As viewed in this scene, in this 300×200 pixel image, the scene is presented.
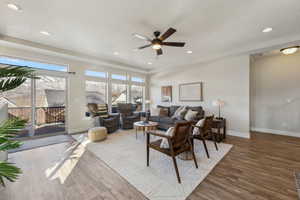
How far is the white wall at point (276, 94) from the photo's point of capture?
411 cm

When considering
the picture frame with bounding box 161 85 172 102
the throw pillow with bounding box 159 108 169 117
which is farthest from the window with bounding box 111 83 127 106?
the throw pillow with bounding box 159 108 169 117

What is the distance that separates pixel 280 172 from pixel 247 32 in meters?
2.98

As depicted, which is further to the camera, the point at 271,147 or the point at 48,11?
the point at 271,147

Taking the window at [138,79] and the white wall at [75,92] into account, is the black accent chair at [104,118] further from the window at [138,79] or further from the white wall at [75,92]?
the window at [138,79]

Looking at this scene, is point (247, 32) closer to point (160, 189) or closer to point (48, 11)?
point (160, 189)

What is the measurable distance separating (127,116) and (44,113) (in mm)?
3009

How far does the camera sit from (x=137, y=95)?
23.6 feet

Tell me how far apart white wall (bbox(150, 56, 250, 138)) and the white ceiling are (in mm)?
674

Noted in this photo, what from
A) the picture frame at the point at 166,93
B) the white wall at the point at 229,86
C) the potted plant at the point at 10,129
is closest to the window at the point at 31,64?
the potted plant at the point at 10,129

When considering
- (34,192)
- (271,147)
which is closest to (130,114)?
(34,192)

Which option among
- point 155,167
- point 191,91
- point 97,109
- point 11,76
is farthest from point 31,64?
point 191,91

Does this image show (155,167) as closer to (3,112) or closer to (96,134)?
(96,134)

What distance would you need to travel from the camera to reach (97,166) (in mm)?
2449

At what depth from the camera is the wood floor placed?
1725 mm
